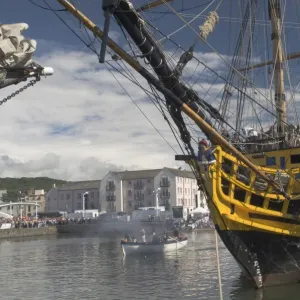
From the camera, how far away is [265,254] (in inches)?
826

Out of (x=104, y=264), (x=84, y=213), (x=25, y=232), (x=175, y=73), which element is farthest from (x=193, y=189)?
(x=175, y=73)

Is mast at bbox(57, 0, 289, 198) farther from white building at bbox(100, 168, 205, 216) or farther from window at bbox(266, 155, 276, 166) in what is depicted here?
white building at bbox(100, 168, 205, 216)

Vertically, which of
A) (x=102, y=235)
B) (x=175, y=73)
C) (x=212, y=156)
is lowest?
(x=102, y=235)

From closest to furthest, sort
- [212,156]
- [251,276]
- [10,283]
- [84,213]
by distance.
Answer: [212,156] < [251,276] < [10,283] < [84,213]

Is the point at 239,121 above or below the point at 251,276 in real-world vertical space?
above

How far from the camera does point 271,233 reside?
20875 millimetres

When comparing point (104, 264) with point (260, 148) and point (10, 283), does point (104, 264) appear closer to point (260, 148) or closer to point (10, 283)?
point (10, 283)

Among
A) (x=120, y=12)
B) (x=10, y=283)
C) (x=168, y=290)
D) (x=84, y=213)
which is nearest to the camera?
(x=120, y=12)

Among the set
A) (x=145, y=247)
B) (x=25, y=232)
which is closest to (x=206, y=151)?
(x=145, y=247)

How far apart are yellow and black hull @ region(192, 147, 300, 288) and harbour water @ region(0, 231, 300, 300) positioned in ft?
3.68

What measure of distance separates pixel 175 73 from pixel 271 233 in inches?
324

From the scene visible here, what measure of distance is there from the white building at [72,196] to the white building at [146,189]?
13.1 ft

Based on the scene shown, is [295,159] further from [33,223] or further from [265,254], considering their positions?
[33,223]

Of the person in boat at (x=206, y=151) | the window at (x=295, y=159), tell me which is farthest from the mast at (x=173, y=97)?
the window at (x=295, y=159)
